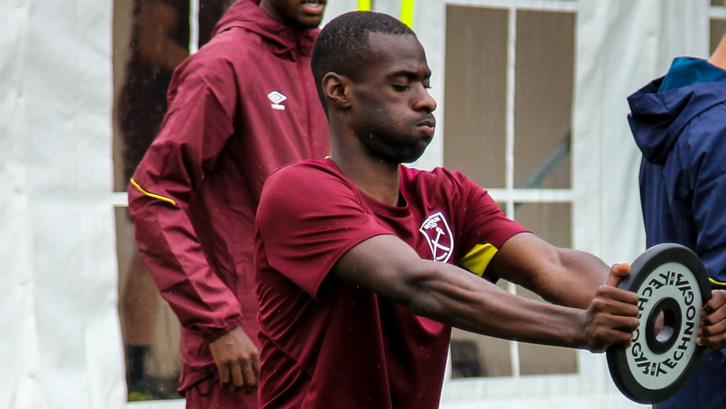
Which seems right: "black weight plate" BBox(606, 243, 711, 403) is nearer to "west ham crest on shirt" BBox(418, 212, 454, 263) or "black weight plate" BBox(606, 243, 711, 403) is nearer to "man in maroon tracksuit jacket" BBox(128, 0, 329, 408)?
"west ham crest on shirt" BBox(418, 212, 454, 263)

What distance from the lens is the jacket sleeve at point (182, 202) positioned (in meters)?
3.48

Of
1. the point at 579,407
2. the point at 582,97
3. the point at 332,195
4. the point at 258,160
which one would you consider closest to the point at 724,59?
the point at 258,160

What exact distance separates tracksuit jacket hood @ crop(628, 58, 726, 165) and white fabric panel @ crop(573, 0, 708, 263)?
2.37 meters

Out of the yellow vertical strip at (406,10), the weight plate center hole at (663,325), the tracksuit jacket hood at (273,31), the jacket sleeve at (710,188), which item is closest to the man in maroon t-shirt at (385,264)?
the weight plate center hole at (663,325)

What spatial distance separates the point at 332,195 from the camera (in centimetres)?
242

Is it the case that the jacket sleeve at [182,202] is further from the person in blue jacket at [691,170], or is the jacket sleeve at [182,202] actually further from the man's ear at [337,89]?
the person in blue jacket at [691,170]

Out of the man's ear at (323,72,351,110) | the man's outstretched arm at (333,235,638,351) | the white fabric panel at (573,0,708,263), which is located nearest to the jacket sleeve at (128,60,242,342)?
the man's ear at (323,72,351,110)

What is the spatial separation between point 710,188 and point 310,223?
130 centimetres

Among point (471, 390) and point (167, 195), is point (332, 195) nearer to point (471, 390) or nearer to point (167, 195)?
point (167, 195)

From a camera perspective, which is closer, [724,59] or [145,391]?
[724,59]

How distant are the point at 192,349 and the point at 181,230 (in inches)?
15.2

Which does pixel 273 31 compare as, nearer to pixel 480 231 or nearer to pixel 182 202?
pixel 182 202

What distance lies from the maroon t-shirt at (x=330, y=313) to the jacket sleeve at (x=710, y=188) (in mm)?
900

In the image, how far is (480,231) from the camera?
2.74 m
